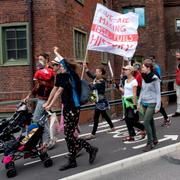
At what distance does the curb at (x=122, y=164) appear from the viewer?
641cm

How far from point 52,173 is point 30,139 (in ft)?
2.39

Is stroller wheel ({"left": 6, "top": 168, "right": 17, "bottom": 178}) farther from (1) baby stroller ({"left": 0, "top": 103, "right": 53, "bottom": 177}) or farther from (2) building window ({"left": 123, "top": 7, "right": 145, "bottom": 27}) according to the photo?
(2) building window ({"left": 123, "top": 7, "right": 145, "bottom": 27})

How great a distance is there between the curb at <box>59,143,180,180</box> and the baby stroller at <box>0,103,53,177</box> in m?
1.05

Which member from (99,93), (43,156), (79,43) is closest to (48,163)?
(43,156)

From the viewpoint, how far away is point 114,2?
98.1 feet

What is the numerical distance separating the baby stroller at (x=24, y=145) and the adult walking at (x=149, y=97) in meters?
1.96

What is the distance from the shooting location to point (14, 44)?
14.7 meters

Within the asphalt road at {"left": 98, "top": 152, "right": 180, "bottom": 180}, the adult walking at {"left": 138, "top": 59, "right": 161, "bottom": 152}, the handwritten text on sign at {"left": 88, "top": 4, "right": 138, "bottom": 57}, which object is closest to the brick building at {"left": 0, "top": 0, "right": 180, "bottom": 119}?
the handwritten text on sign at {"left": 88, "top": 4, "right": 138, "bottom": 57}

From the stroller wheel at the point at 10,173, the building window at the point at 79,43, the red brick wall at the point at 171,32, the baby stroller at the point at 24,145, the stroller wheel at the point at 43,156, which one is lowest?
the stroller wheel at the point at 10,173

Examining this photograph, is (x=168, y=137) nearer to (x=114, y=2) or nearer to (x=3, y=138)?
(x=3, y=138)

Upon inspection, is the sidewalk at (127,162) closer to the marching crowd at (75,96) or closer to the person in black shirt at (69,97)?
the marching crowd at (75,96)

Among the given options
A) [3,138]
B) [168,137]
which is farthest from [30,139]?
[168,137]

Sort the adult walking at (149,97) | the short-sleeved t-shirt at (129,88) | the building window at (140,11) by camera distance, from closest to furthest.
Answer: the adult walking at (149,97), the short-sleeved t-shirt at (129,88), the building window at (140,11)

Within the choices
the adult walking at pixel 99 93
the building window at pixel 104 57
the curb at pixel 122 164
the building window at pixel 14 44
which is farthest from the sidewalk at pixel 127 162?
the building window at pixel 104 57
